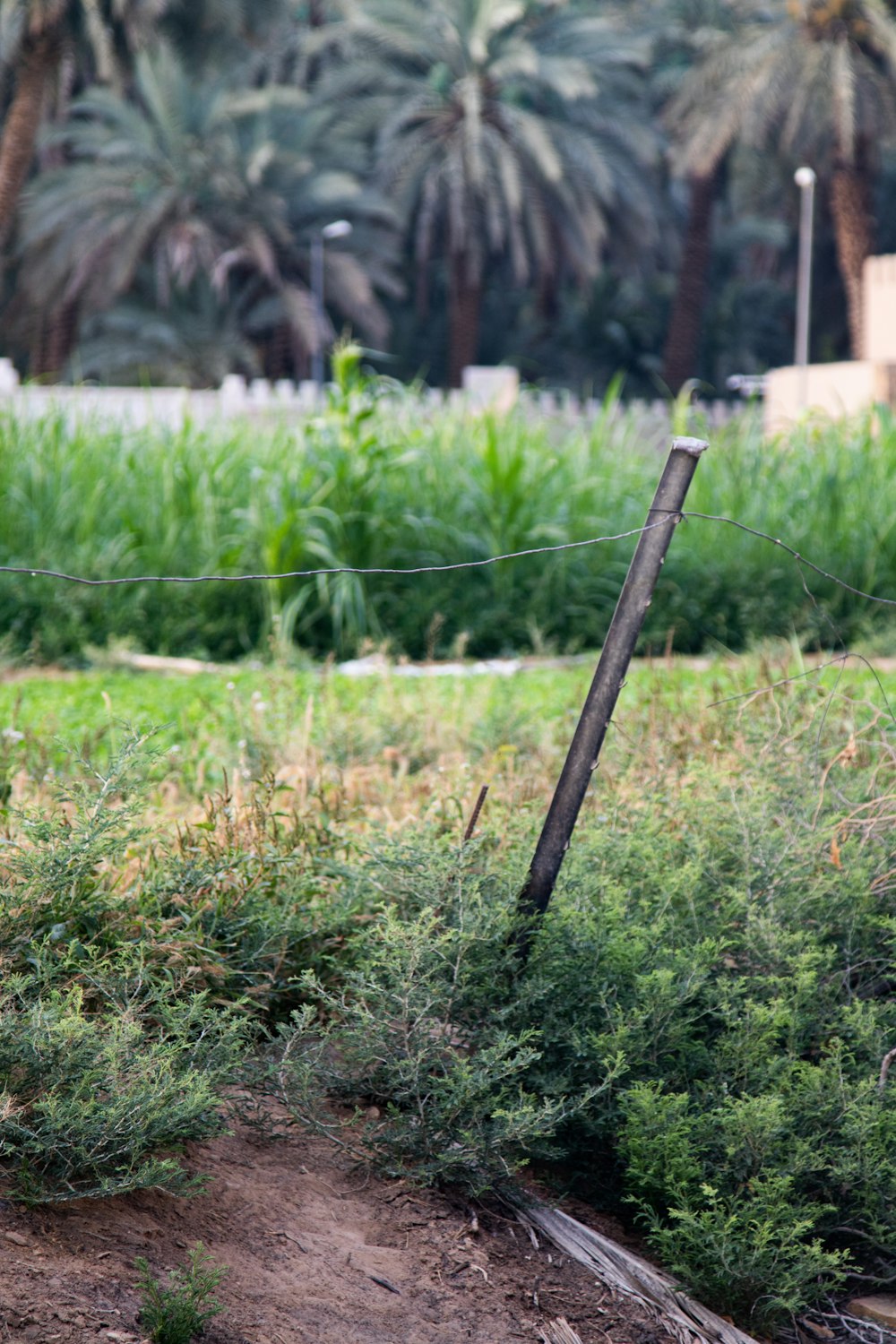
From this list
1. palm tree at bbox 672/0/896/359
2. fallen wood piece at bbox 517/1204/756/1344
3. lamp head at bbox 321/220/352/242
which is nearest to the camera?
fallen wood piece at bbox 517/1204/756/1344

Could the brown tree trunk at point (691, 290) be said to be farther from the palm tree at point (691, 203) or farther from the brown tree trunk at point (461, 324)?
the brown tree trunk at point (461, 324)

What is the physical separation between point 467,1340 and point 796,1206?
0.62 m

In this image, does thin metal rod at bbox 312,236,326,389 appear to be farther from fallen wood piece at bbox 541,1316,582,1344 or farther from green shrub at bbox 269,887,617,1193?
fallen wood piece at bbox 541,1316,582,1344

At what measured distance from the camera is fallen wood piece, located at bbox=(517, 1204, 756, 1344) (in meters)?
2.20

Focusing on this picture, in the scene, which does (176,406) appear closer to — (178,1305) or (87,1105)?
(87,1105)

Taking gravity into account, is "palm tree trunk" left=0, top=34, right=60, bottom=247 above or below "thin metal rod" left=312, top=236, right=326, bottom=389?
above

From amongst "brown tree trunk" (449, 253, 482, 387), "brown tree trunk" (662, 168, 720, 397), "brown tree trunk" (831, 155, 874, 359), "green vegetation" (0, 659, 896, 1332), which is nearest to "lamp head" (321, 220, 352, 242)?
"brown tree trunk" (449, 253, 482, 387)

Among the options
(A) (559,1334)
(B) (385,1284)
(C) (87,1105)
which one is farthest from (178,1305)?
(A) (559,1334)

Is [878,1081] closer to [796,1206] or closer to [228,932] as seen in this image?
[796,1206]

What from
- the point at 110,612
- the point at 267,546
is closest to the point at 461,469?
the point at 267,546

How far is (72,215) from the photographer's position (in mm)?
22719

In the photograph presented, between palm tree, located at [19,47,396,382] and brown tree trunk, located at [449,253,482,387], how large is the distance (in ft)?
4.17

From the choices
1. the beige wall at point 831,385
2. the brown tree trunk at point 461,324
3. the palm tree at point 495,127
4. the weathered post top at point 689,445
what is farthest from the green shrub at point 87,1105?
the brown tree trunk at point 461,324

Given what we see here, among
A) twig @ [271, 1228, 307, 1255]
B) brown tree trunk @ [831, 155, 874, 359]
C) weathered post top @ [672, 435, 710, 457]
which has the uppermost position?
brown tree trunk @ [831, 155, 874, 359]
